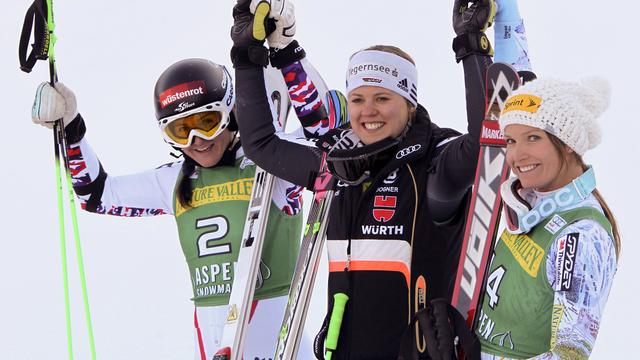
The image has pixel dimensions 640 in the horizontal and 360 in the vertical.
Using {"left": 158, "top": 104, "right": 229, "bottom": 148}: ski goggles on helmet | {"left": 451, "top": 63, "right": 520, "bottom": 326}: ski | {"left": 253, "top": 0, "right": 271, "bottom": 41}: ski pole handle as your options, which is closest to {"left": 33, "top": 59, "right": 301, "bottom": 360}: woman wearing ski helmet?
{"left": 158, "top": 104, "right": 229, "bottom": 148}: ski goggles on helmet

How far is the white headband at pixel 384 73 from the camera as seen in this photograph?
3.44 m

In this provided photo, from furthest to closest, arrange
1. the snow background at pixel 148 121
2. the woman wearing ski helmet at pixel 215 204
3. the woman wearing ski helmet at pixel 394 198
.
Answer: the snow background at pixel 148 121 → the woman wearing ski helmet at pixel 215 204 → the woman wearing ski helmet at pixel 394 198

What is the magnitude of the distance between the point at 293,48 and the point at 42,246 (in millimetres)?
3894

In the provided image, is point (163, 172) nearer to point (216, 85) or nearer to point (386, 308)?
point (216, 85)

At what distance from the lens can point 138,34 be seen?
857cm

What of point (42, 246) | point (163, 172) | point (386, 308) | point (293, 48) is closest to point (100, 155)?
point (42, 246)

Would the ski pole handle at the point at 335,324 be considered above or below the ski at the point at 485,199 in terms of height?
below

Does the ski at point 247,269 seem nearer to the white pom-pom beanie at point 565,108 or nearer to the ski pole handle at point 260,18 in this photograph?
the ski pole handle at point 260,18

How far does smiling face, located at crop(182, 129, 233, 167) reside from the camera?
420cm

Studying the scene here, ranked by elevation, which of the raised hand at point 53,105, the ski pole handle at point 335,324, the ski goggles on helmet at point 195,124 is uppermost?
the raised hand at point 53,105

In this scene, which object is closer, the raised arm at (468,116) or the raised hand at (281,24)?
the raised arm at (468,116)

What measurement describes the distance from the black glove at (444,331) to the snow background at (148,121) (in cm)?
251

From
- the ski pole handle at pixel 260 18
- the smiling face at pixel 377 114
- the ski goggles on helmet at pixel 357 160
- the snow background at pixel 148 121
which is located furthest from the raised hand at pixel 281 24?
the snow background at pixel 148 121

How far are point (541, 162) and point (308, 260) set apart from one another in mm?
1296
